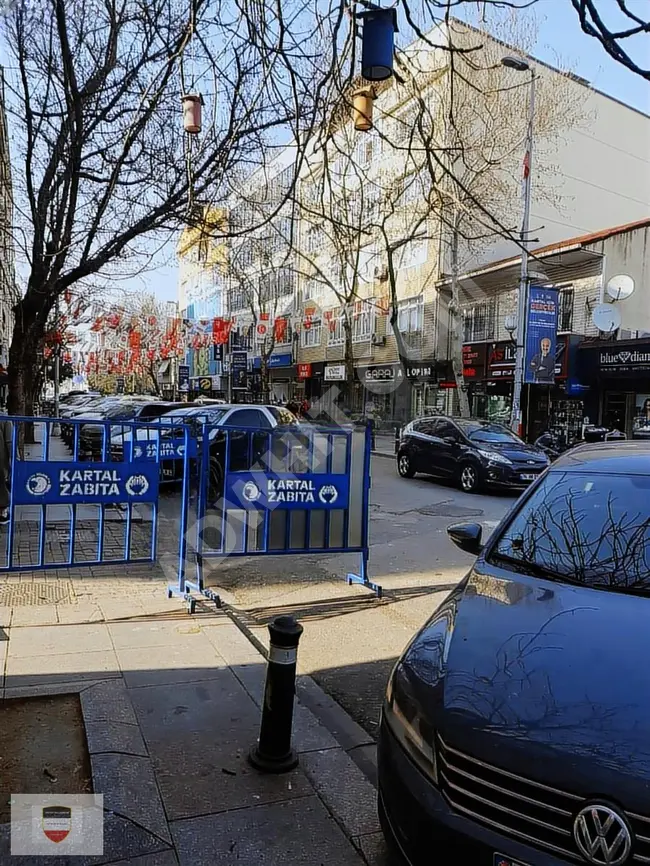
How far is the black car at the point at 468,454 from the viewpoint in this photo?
44.9ft

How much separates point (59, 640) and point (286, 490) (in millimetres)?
2293

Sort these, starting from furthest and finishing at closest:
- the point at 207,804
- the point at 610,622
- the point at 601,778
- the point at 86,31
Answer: the point at 86,31 < the point at 207,804 < the point at 610,622 < the point at 601,778

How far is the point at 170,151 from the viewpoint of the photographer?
36.0 feet

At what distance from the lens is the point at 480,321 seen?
2644 centimetres

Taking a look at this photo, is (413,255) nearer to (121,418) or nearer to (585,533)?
(121,418)

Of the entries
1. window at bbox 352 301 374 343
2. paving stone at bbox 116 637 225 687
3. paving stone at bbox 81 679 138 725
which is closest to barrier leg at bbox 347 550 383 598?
paving stone at bbox 116 637 225 687

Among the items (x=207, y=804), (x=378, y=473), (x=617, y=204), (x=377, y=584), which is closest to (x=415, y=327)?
(x=617, y=204)

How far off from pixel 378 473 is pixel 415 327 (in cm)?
1421

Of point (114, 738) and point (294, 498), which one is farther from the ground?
point (294, 498)

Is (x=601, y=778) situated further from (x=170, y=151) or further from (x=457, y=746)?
(x=170, y=151)

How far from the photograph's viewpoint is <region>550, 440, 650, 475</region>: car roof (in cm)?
402

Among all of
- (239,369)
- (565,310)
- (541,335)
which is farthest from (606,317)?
(239,369)

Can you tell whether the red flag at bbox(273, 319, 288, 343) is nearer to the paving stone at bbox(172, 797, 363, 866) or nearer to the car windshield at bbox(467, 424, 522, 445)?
the car windshield at bbox(467, 424, 522, 445)

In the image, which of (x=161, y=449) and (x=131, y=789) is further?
(x=161, y=449)
